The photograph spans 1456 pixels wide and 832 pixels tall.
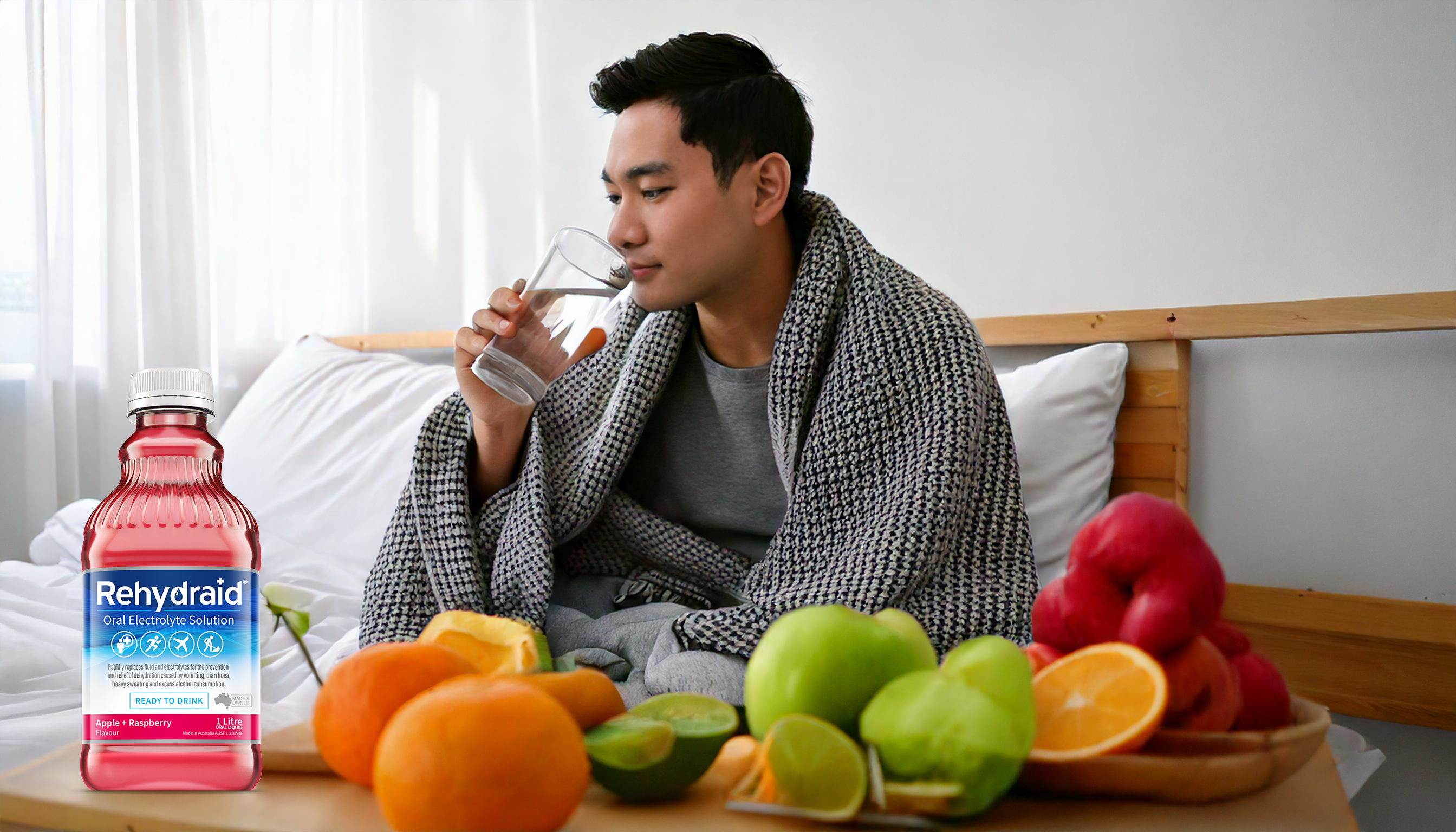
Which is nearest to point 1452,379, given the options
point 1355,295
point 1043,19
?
point 1355,295

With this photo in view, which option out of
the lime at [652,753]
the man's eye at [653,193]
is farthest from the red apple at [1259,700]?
Result: the man's eye at [653,193]

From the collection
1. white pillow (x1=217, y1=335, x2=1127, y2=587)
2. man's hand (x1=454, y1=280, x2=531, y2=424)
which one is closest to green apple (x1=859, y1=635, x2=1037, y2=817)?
man's hand (x1=454, y1=280, x2=531, y2=424)

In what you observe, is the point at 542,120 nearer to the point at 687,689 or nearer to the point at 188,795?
the point at 687,689

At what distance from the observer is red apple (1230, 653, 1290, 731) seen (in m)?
0.43

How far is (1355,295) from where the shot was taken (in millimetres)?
1327

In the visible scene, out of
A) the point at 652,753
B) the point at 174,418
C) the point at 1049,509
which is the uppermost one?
the point at 174,418

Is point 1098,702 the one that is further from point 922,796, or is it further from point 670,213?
point 670,213

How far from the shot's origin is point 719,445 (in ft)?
4.04

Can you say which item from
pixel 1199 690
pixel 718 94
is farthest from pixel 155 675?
pixel 718 94

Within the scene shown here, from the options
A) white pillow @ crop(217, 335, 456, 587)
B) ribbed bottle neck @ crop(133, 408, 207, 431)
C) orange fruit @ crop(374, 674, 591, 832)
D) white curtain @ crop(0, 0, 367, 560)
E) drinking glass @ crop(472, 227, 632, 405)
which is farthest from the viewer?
white curtain @ crop(0, 0, 367, 560)

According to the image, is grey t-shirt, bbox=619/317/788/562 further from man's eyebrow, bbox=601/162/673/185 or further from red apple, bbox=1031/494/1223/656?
red apple, bbox=1031/494/1223/656

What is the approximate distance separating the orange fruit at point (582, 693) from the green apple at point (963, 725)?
122 millimetres

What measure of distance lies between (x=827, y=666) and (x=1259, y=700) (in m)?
0.19

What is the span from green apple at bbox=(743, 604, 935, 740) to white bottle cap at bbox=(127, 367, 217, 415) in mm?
272
